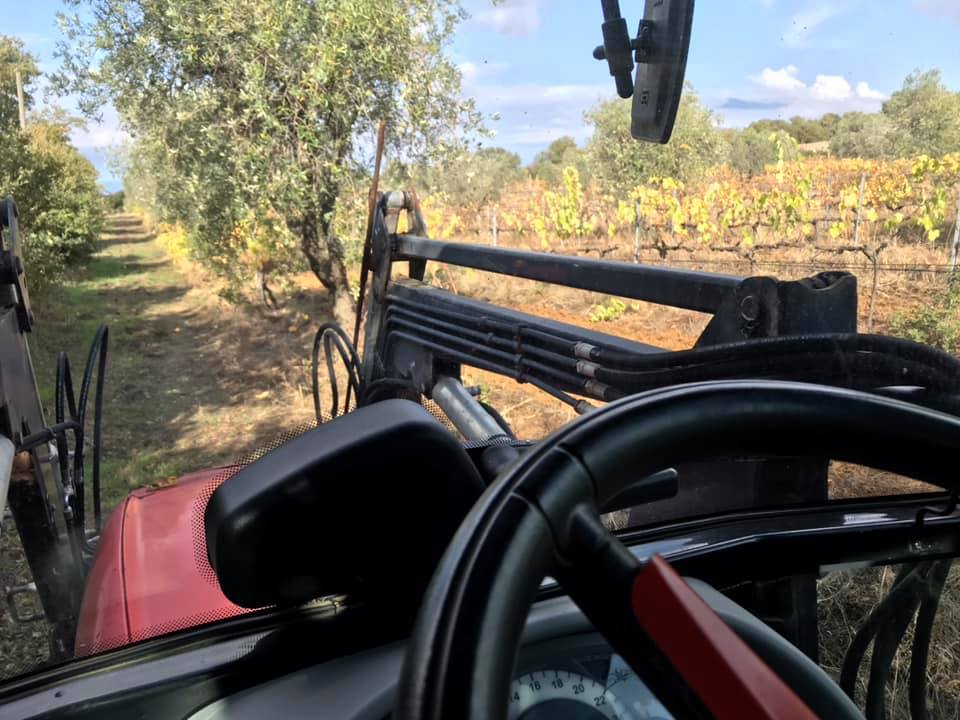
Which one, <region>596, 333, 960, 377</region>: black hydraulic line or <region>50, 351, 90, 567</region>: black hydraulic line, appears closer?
<region>596, 333, 960, 377</region>: black hydraulic line

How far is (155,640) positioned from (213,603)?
12.3 inches

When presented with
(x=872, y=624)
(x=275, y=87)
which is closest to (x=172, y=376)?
(x=275, y=87)

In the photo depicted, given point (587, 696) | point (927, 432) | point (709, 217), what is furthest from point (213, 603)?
point (709, 217)

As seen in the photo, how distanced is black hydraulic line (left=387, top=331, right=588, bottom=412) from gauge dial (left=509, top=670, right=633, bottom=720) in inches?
48.9

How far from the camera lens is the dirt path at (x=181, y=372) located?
7441 millimetres

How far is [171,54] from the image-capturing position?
8.86m

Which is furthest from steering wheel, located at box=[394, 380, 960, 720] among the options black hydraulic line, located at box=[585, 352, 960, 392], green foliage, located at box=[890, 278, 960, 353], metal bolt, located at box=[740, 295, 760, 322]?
green foliage, located at box=[890, 278, 960, 353]

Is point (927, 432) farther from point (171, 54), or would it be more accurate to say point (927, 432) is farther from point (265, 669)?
point (171, 54)

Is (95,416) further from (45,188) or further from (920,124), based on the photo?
(45,188)

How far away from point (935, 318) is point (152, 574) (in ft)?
11.8

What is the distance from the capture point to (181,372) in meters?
11.0

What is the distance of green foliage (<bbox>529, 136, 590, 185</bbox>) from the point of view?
13.1m

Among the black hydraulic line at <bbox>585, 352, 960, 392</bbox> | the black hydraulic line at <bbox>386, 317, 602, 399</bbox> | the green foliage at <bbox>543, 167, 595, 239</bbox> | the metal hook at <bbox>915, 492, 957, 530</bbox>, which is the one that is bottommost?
the black hydraulic line at <bbox>386, 317, 602, 399</bbox>

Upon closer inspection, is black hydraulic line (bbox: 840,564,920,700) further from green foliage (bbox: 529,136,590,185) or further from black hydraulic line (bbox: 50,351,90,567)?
green foliage (bbox: 529,136,590,185)
